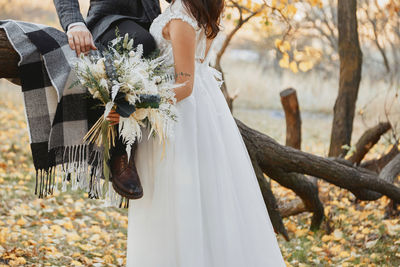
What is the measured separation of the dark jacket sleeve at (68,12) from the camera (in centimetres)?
238

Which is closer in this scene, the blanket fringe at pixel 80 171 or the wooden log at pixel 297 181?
the blanket fringe at pixel 80 171

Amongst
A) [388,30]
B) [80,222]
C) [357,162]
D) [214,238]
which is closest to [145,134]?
[214,238]

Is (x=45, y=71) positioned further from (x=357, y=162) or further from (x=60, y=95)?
(x=357, y=162)

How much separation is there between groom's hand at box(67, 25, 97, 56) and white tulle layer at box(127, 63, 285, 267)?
0.54 meters

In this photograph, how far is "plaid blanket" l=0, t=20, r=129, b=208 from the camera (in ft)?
7.36

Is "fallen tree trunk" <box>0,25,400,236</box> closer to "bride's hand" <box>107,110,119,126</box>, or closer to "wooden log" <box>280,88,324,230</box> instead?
"wooden log" <box>280,88,324,230</box>

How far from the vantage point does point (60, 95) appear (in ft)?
7.29

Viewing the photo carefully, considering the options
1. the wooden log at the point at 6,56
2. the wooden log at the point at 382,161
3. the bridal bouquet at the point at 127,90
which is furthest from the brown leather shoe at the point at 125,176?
the wooden log at the point at 382,161

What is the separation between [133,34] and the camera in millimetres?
2385

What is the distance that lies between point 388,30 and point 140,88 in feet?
21.9

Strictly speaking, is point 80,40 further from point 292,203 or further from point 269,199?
point 292,203

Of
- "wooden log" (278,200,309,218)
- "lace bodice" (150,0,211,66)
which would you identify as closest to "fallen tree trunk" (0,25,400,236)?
"wooden log" (278,200,309,218)

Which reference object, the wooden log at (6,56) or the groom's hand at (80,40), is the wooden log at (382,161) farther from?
the wooden log at (6,56)

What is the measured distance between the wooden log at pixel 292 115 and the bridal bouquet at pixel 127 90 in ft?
10.6
